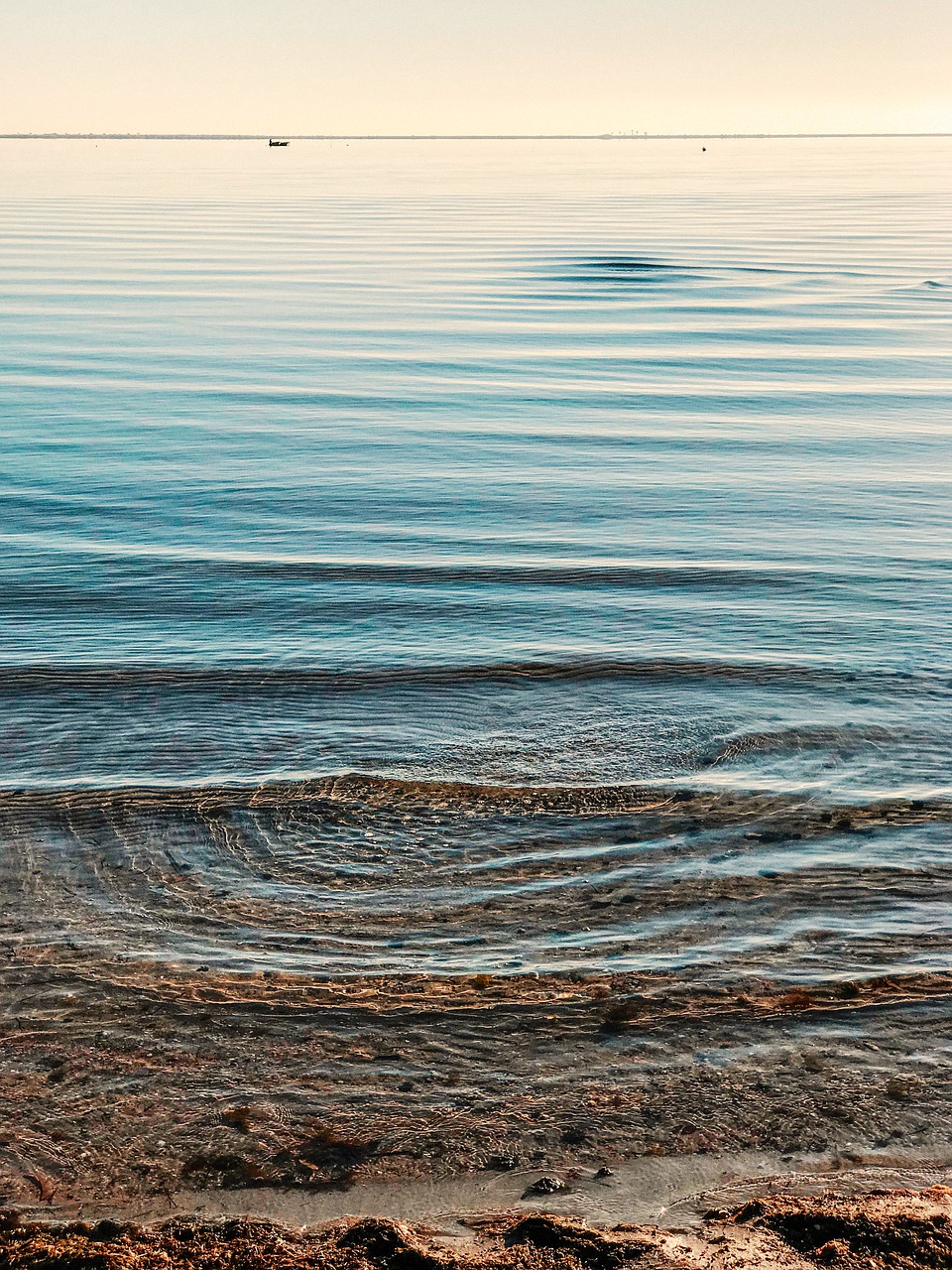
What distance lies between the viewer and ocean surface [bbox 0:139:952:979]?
4887mm

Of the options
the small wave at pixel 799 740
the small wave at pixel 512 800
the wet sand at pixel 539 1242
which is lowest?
the wet sand at pixel 539 1242

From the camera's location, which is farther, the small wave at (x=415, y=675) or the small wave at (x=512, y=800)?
the small wave at (x=415, y=675)

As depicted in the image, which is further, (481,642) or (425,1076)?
(481,642)

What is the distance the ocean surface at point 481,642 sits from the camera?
16.0 ft

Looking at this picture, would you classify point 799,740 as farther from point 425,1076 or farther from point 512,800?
point 425,1076

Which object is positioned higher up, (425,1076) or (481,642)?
(481,642)

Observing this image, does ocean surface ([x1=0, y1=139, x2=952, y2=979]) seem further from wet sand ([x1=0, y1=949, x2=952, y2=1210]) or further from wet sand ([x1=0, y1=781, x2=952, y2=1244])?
wet sand ([x1=0, y1=949, x2=952, y2=1210])

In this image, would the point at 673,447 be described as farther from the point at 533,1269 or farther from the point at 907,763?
the point at 533,1269

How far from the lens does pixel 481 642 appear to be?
25.4 ft

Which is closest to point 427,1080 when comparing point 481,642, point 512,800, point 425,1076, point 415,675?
point 425,1076

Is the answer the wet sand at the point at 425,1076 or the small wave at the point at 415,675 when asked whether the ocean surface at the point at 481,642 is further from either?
the wet sand at the point at 425,1076

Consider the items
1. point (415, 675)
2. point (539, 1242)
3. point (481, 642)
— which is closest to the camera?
point (539, 1242)

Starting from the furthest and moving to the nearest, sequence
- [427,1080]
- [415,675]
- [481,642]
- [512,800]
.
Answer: [481,642], [415,675], [512,800], [427,1080]

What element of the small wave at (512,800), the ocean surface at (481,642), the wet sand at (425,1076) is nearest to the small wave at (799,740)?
the ocean surface at (481,642)
